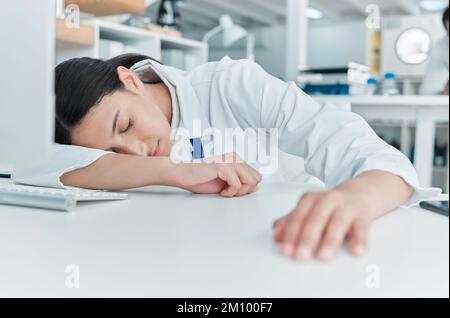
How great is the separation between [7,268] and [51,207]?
0.47ft

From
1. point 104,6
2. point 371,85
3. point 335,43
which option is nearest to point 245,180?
point 104,6

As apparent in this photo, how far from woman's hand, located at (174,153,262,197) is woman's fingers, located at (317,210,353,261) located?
20 centimetres

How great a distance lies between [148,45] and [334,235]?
1.90 metres

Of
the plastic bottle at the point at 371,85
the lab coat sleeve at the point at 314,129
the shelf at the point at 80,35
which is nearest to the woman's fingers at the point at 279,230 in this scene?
the lab coat sleeve at the point at 314,129

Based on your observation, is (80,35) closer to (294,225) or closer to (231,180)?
(231,180)

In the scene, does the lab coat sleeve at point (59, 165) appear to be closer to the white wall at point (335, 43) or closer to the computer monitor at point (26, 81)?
the computer monitor at point (26, 81)

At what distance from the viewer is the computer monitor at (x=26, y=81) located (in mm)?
302

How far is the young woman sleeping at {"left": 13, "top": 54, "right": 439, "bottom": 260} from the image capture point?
1.34 ft

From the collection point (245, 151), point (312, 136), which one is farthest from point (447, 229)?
point (245, 151)

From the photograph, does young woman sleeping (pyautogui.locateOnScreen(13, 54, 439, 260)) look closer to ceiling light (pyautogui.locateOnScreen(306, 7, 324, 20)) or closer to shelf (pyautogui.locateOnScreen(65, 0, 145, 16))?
shelf (pyautogui.locateOnScreen(65, 0, 145, 16))

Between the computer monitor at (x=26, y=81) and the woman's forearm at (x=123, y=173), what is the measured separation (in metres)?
0.17

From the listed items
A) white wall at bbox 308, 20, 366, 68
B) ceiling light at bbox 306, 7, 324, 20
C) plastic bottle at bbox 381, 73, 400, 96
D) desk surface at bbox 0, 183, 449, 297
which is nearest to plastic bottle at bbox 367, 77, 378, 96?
plastic bottle at bbox 381, 73, 400, 96

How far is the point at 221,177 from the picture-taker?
1.47 ft

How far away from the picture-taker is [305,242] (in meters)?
0.24
